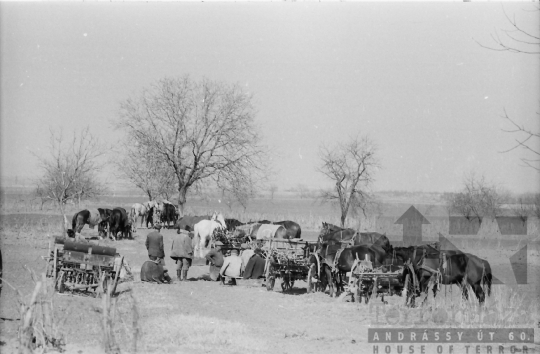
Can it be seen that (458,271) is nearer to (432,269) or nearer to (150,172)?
(432,269)

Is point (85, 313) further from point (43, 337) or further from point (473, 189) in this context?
point (473, 189)

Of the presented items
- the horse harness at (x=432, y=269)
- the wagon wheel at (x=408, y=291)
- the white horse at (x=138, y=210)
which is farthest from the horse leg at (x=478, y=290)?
the white horse at (x=138, y=210)

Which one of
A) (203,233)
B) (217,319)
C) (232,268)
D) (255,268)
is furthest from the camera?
(203,233)

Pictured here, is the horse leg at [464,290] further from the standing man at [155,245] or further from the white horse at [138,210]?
the white horse at [138,210]

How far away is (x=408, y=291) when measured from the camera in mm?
14914

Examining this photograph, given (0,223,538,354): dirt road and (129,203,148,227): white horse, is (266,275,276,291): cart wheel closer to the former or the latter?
(0,223,538,354): dirt road

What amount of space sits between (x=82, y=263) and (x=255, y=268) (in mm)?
5235

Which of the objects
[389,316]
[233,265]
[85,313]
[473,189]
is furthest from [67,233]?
[473,189]

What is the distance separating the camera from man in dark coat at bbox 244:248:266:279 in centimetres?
1738

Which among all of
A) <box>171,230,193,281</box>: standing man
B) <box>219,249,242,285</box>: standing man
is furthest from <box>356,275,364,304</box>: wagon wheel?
<box>171,230,193,281</box>: standing man

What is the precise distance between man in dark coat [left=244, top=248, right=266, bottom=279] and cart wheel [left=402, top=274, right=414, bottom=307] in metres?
4.31

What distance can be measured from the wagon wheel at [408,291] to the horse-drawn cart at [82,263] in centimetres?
658

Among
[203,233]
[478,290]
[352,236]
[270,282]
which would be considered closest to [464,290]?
[478,290]

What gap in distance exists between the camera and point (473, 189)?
37312 millimetres
